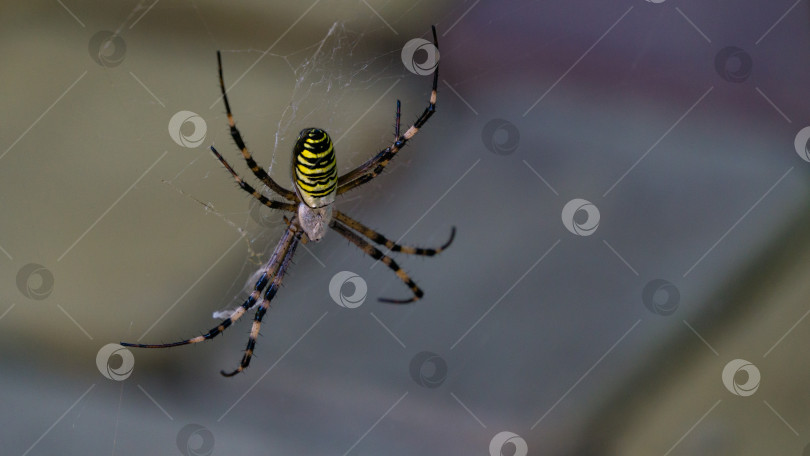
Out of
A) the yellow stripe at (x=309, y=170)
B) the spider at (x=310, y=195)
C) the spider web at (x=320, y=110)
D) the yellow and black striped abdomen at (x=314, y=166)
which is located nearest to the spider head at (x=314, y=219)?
the spider at (x=310, y=195)

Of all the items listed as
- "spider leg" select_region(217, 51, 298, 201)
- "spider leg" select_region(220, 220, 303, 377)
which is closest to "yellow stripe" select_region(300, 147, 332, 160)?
"spider leg" select_region(217, 51, 298, 201)

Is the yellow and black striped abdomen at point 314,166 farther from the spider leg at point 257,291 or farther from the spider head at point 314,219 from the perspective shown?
the spider leg at point 257,291

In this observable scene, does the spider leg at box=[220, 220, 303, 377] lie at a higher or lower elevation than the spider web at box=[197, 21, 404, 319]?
lower

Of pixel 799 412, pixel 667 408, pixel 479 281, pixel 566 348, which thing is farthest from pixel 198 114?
pixel 799 412

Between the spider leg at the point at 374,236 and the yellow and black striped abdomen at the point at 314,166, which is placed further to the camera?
the spider leg at the point at 374,236

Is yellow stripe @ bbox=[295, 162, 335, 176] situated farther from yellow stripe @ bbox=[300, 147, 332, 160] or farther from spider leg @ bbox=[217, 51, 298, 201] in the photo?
spider leg @ bbox=[217, 51, 298, 201]

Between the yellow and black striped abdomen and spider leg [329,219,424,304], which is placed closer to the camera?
the yellow and black striped abdomen

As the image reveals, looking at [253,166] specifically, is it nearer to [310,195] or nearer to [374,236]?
[310,195]

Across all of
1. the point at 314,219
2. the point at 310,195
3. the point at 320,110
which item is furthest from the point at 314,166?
the point at 320,110
